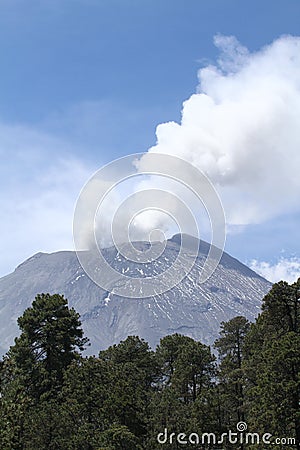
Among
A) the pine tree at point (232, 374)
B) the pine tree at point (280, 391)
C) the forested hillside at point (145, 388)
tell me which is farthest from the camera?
the pine tree at point (232, 374)

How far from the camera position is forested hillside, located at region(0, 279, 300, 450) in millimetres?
27969

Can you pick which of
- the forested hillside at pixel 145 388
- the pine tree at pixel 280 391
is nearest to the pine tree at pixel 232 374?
the forested hillside at pixel 145 388

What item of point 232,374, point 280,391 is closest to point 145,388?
point 232,374

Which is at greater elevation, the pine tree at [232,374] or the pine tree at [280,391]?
the pine tree at [232,374]

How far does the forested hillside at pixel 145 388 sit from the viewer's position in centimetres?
2797

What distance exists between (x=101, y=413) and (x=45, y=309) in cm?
1126

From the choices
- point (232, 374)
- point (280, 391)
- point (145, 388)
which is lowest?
point (280, 391)

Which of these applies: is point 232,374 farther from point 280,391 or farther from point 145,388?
point 280,391

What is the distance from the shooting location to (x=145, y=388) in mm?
42531

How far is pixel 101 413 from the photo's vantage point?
30.5 m

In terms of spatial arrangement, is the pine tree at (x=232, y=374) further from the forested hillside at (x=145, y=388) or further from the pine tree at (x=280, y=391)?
the pine tree at (x=280, y=391)

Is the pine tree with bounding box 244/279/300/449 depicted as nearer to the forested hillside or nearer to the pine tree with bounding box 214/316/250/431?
the forested hillside

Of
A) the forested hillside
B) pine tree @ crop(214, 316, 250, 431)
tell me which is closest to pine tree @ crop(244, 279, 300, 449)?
the forested hillside

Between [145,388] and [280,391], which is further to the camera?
[145,388]
